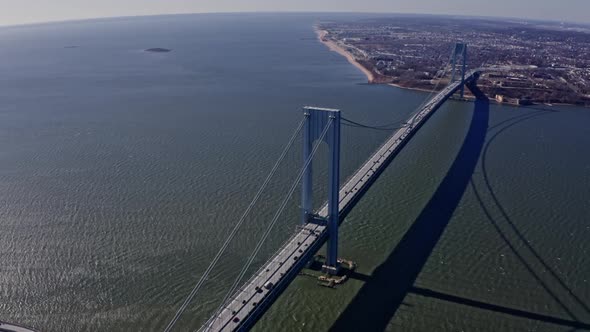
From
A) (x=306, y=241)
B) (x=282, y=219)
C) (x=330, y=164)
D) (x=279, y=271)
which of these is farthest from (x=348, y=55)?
(x=279, y=271)

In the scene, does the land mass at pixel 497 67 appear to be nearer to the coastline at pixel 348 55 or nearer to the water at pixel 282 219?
the coastline at pixel 348 55

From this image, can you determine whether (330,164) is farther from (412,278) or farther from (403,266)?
(412,278)

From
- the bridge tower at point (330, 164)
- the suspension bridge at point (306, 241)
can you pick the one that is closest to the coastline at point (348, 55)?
the suspension bridge at point (306, 241)

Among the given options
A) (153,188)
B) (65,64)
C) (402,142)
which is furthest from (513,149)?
(65,64)

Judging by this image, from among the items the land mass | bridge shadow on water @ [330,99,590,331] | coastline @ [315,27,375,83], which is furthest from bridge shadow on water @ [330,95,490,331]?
coastline @ [315,27,375,83]

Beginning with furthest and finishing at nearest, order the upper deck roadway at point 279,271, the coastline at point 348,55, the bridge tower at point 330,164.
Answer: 1. the coastline at point 348,55
2. the bridge tower at point 330,164
3. the upper deck roadway at point 279,271

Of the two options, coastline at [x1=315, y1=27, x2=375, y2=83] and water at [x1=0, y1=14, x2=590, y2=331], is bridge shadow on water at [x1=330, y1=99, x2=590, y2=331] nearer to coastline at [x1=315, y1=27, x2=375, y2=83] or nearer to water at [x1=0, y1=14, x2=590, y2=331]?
water at [x1=0, y1=14, x2=590, y2=331]

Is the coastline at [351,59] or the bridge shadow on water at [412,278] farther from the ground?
the coastline at [351,59]
